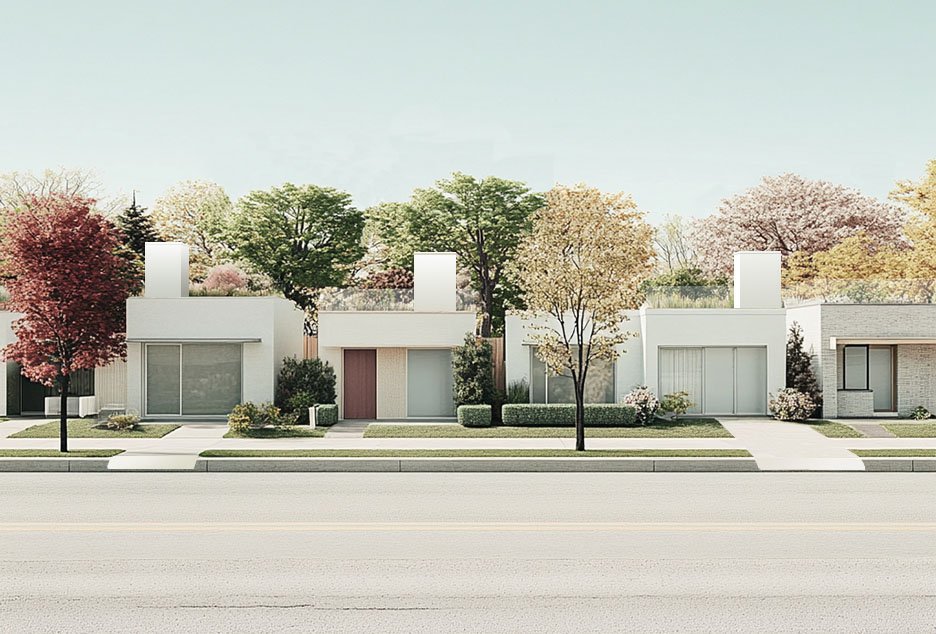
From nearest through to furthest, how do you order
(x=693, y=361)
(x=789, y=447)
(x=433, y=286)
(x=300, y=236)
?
(x=789, y=447)
(x=693, y=361)
(x=433, y=286)
(x=300, y=236)

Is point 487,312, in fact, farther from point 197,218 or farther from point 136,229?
point 197,218

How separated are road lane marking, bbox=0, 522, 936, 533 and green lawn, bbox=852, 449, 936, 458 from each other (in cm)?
830

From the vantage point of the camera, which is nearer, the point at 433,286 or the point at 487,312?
the point at 433,286

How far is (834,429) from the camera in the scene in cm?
2720

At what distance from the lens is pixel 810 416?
1168 inches

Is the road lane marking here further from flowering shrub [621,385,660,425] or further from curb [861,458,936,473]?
flowering shrub [621,385,660,425]

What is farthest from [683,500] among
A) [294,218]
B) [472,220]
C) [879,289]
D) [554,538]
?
[294,218]

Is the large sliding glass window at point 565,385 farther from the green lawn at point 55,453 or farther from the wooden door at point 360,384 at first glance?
the green lawn at point 55,453

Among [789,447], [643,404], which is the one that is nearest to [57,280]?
[643,404]

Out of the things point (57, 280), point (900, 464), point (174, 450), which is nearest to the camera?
point (900, 464)

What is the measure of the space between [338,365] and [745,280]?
507 inches

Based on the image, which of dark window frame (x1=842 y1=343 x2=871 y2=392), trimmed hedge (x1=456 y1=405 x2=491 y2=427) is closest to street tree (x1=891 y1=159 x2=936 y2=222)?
dark window frame (x1=842 y1=343 x2=871 y2=392)

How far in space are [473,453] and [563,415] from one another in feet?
24.4

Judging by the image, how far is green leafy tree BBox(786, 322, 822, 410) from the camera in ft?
99.0
